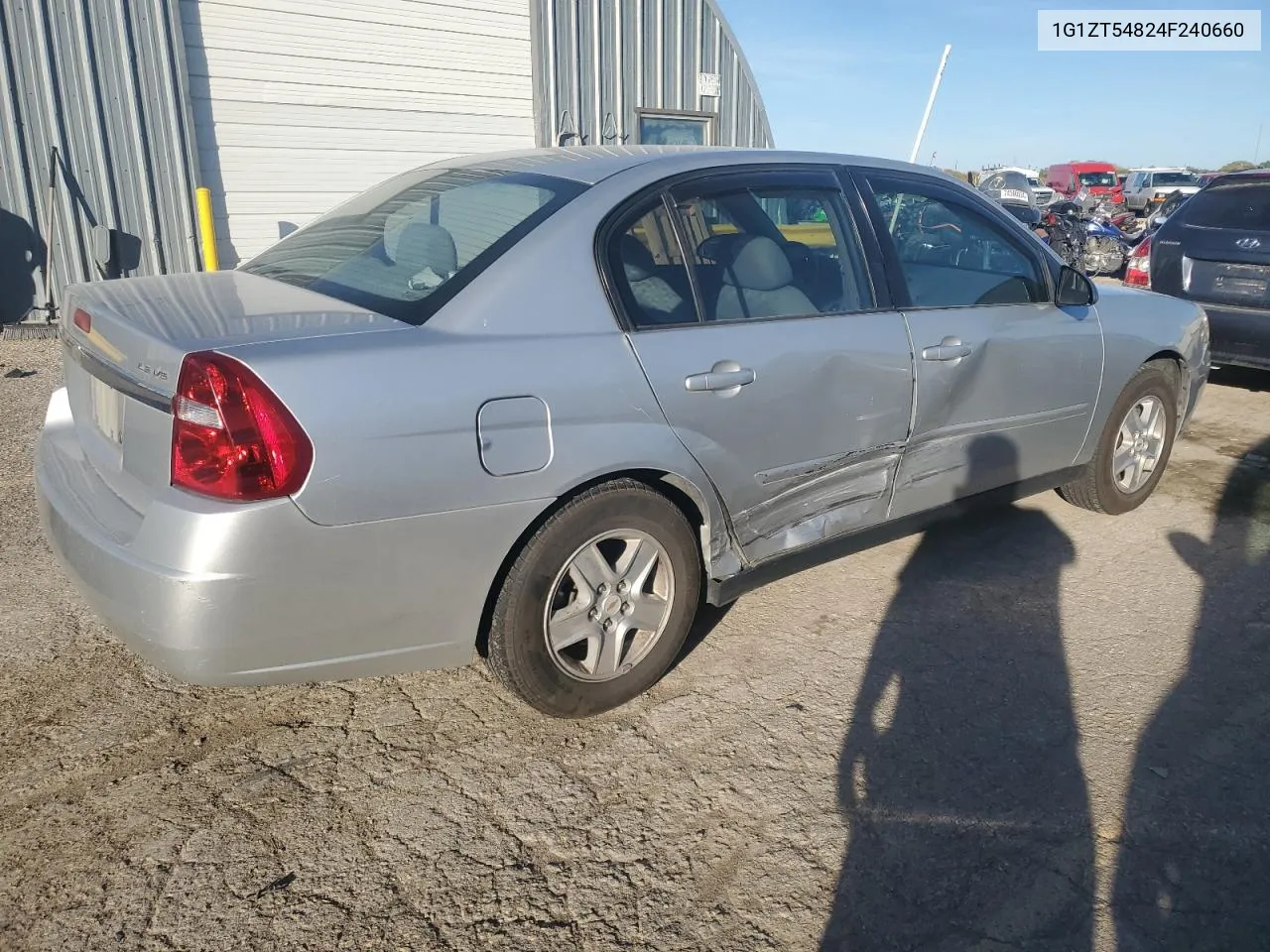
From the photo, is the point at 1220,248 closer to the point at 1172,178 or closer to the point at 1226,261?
the point at 1226,261

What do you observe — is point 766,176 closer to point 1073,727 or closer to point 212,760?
point 1073,727

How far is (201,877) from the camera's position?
7.37 ft

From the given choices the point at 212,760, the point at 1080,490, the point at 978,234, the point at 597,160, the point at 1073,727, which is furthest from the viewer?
the point at 1080,490

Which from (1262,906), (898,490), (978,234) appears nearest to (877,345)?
(898,490)

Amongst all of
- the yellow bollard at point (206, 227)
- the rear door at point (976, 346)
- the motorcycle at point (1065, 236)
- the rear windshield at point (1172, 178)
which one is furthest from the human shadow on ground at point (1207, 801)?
the rear windshield at point (1172, 178)

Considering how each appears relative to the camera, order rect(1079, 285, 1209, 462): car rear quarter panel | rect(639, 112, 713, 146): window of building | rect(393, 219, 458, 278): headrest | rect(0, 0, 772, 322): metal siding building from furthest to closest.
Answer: rect(639, 112, 713, 146): window of building
rect(0, 0, 772, 322): metal siding building
rect(1079, 285, 1209, 462): car rear quarter panel
rect(393, 219, 458, 278): headrest

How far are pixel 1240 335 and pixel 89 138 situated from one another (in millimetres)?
9148

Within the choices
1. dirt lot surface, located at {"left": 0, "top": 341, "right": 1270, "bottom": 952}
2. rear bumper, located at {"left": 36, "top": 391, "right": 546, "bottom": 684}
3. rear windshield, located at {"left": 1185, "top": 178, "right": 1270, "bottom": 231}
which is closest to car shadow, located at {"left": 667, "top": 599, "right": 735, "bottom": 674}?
dirt lot surface, located at {"left": 0, "top": 341, "right": 1270, "bottom": 952}

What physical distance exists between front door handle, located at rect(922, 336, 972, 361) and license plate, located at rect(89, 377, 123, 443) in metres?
2.52

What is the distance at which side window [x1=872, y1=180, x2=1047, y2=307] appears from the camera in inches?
141

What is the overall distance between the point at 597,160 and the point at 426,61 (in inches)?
319

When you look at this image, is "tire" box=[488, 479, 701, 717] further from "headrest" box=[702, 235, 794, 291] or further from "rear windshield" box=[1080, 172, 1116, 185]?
"rear windshield" box=[1080, 172, 1116, 185]

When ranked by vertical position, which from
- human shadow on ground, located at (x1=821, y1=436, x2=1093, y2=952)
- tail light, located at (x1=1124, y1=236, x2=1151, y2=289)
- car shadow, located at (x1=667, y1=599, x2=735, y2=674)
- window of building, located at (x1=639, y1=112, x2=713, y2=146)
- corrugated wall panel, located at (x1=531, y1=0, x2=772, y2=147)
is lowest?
human shadow on ground, located at (x1=821, y1=436, x2=1093, y2=952)

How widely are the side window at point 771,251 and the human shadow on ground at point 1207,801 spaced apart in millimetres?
1651
